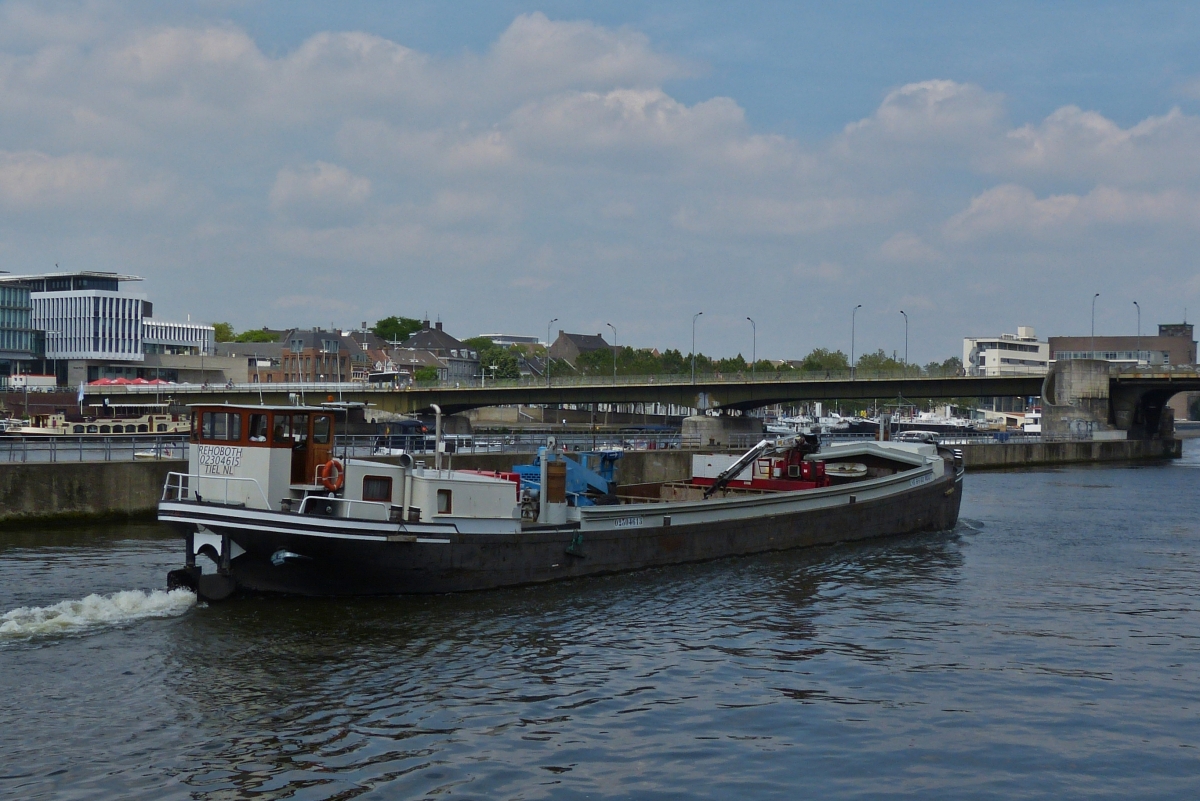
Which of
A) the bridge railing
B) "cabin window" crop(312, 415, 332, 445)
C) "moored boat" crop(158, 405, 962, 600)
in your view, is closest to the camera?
"moored boat" crop(158, 405, 962, 600)

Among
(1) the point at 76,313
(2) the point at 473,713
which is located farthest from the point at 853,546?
(1) the point at 76,313

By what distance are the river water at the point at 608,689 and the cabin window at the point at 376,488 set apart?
2.48 metres

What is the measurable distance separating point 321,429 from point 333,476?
5.26 ft

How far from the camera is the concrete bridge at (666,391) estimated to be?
102 m

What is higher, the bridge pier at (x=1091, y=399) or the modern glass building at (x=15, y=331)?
the modern glass building at (x=15, y=331)

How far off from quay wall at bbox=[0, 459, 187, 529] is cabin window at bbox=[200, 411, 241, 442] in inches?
488

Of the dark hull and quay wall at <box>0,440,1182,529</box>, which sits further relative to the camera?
quay wall at <box>0,440,1182,529</box>

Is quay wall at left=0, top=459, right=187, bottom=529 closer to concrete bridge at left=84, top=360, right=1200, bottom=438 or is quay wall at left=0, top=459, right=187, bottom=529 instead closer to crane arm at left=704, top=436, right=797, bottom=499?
crane arm at left=704, top=436, right=797, bottom=499

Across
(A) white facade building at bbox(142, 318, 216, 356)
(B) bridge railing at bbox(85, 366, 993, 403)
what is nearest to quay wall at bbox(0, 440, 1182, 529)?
(B) bridge railing at bbox(85, 366, 993, 403)

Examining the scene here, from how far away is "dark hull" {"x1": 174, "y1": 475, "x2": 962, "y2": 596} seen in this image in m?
25.7

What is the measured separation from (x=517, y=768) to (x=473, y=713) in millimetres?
2587

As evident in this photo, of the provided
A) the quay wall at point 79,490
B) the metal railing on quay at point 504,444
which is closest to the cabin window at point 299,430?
the quay wall at point 79,490

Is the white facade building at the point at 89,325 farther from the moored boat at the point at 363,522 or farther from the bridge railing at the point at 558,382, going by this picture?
the moored boat at the point at 363,522

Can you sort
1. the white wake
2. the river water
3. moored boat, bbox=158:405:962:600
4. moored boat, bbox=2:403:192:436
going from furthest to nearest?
moored boat, bbox=2:403:192:436 → moored boat, bbox=158:405:962:600 → the white wake → the river water
